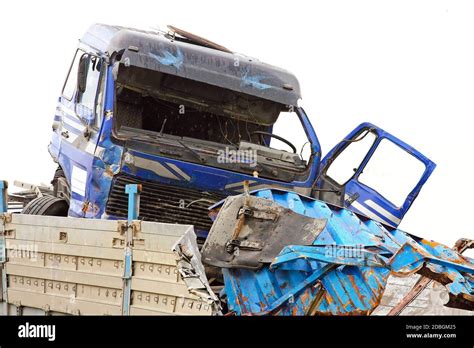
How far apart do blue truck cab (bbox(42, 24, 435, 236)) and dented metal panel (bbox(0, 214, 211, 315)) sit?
77 cm

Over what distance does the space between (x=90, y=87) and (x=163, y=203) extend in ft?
5.39

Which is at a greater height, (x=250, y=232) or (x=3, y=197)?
(x=250, y=232)

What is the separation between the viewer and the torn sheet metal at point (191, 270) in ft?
21.9

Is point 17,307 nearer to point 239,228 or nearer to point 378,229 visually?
point 239,228

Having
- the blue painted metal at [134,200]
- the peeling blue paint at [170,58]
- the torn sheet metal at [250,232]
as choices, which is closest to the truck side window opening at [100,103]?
the peeling blue paint at [170,58]

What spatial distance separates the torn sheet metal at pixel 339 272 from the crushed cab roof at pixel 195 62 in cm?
214

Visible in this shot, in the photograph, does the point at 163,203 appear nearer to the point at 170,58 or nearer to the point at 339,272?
the point at 170,58

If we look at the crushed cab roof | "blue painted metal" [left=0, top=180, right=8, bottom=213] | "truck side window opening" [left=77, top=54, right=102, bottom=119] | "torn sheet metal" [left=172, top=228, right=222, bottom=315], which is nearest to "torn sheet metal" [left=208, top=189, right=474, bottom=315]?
"torn sheet metal" [left=172, top=228, right=222, bottom=315]

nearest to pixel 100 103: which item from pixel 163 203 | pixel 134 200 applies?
pixel 163 203

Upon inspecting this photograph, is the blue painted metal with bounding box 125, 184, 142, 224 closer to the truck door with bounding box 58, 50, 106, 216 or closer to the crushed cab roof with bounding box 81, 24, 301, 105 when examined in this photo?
the truck door with bounding box 58, 50, 106, 216

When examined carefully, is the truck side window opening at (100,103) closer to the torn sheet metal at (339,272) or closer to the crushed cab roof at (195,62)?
the crushed cab roof at (195,62)

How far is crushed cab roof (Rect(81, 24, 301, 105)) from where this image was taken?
30.2 feet

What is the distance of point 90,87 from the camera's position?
965 cm
